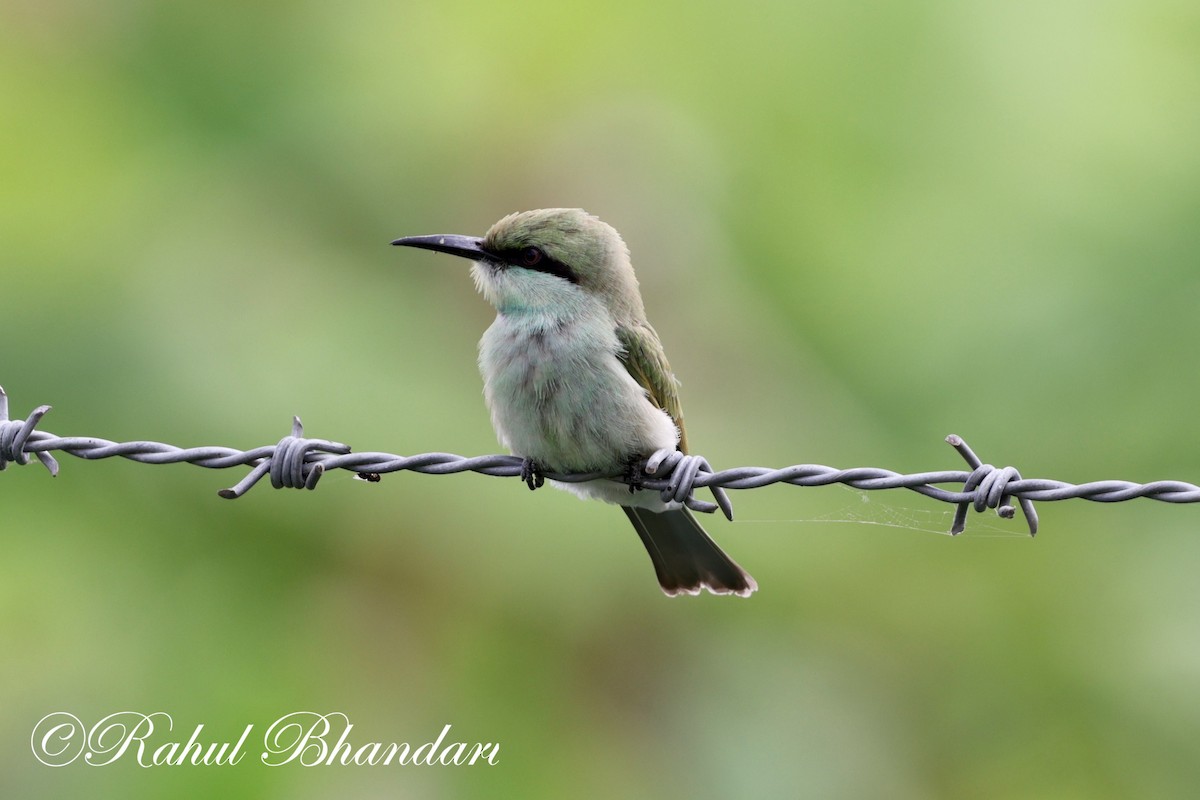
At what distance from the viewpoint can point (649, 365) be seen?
4.34 m

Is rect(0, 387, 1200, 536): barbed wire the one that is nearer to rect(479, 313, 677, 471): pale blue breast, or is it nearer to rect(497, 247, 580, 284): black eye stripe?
rect(479, 313, 677, 471): pale blue breast

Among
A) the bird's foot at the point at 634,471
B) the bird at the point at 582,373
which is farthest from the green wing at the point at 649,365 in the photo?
the bird's foot at the point at 634,471

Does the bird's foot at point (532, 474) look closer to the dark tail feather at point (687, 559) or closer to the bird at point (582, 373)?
the bird at point (582, 373)

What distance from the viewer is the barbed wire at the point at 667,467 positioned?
2.93m

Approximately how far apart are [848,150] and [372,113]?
9.42 ft

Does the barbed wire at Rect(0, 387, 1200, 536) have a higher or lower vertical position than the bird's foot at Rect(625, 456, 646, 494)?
lower

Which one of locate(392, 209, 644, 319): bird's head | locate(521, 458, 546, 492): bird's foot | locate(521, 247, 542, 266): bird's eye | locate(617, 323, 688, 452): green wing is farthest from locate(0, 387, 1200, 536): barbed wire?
locate(521, 247, 542, 266): bird's eye

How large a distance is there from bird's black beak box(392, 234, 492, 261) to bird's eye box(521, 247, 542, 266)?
0.41ft

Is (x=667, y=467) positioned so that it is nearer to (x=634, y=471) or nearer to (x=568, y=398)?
(x=634, y=471)

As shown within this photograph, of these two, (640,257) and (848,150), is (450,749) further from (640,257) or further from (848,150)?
(848,150)

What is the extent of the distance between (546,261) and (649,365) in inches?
20.1

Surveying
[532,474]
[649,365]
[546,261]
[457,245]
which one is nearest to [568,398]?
[532,474]

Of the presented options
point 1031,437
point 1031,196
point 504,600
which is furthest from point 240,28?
point 1031,437

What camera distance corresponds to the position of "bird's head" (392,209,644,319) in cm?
433
